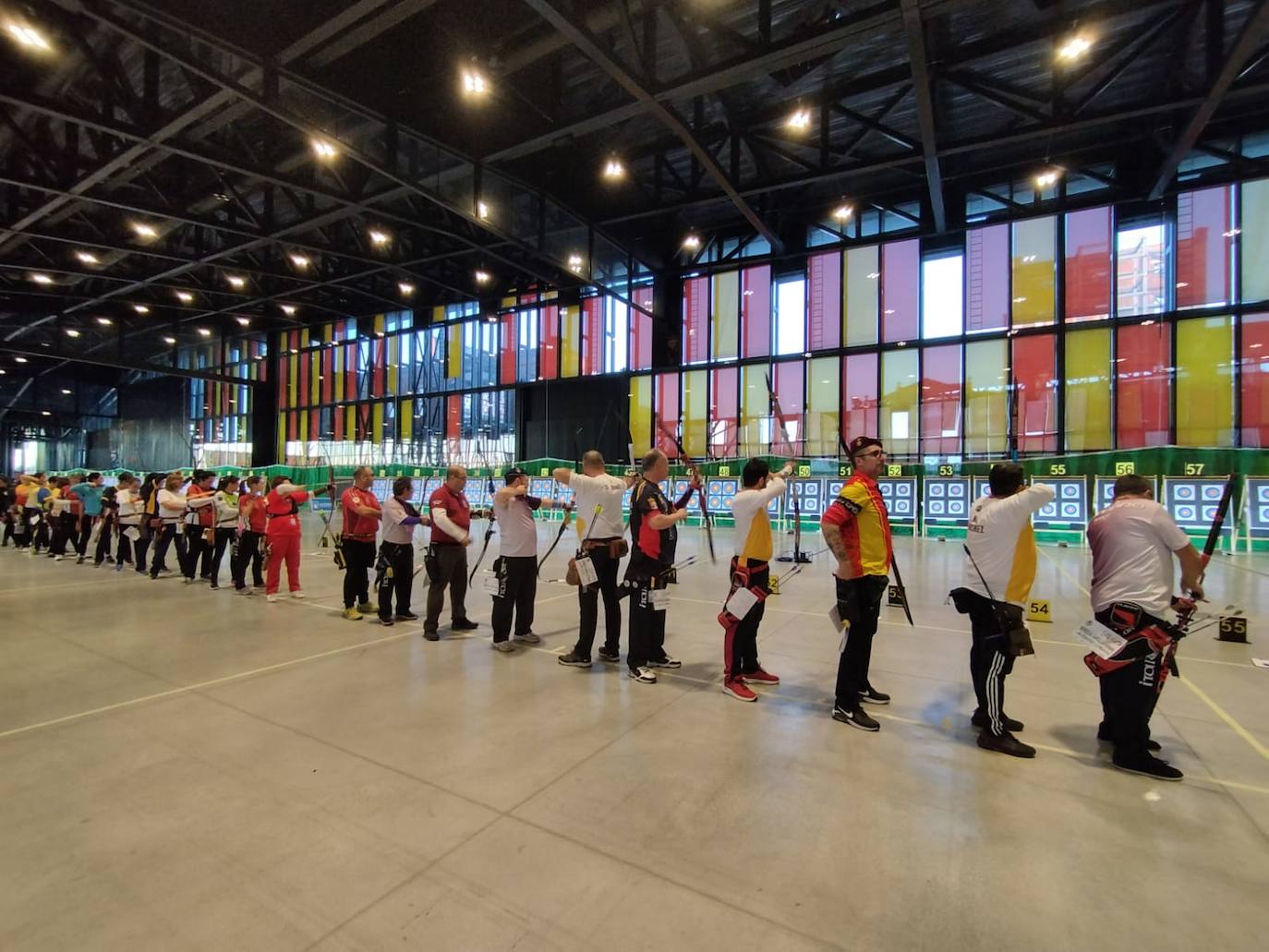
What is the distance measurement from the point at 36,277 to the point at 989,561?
29.0 m

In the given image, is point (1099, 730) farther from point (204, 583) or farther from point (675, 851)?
point (204, 583)

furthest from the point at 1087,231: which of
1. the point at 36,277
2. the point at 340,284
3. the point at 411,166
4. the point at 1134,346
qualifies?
the point at 36,277

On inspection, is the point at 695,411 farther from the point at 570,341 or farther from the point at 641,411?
the point at 570,341

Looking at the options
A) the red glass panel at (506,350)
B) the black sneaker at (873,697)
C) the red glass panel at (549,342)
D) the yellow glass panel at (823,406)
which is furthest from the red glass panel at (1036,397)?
the red glass panel at (506,350)

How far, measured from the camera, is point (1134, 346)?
14.6 m

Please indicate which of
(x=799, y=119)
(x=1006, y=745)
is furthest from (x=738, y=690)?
(x=799, y=119)

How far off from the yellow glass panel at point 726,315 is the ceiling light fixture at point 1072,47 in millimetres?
10692

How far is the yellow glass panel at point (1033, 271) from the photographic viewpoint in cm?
1559

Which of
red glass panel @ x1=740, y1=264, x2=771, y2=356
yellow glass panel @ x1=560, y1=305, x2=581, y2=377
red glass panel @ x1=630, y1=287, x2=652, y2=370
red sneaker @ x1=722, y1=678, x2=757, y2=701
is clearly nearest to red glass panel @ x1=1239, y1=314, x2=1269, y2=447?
red glass panel @ x1=740, y1=264, x2=771, y2=356

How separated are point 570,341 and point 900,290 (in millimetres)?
12021

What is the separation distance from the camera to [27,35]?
8.05 m

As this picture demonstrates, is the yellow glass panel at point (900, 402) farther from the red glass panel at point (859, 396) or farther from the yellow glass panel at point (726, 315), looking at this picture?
the yellow glass panel at point (726, 315)

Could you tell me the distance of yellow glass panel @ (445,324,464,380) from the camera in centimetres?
2552

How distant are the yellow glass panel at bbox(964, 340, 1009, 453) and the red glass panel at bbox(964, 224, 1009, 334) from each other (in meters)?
0.66
